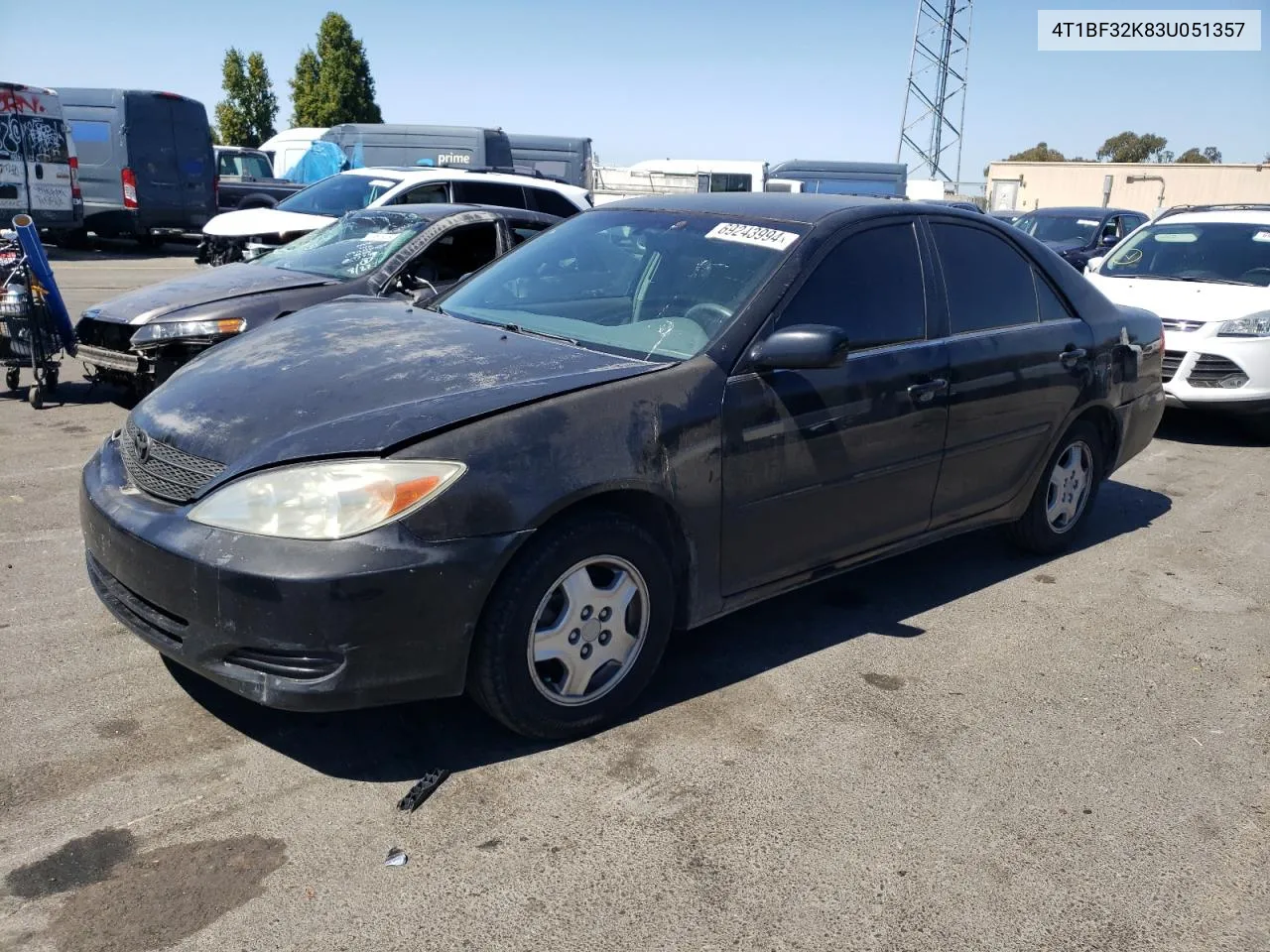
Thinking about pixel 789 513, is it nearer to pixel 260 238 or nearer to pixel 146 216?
pixel 260 238

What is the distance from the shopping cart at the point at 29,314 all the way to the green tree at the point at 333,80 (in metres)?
38.2

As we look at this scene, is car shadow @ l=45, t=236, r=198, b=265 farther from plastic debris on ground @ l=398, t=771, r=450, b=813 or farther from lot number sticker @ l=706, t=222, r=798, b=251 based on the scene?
plastic debris on ground @ l=398, t=771, r=450, b=813

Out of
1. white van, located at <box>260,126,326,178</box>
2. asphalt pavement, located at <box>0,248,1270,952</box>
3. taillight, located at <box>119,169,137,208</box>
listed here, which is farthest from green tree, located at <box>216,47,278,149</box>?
asphalt pavement, located at <box>0,248,1270,952</box>

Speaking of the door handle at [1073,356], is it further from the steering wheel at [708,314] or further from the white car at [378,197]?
the white car at [378,197]

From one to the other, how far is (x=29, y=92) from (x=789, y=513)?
1760 cm

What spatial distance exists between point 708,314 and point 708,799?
1657 mm

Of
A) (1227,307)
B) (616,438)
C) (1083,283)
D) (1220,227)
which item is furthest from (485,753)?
(1220,227)

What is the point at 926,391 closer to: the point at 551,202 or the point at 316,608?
the point at 316,608

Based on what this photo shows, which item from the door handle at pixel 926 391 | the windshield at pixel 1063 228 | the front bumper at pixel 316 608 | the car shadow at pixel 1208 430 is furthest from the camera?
the windshield at pixel 1063 228

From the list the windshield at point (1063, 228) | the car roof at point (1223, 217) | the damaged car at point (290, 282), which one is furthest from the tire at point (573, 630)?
the windshield at point (1063, 228)

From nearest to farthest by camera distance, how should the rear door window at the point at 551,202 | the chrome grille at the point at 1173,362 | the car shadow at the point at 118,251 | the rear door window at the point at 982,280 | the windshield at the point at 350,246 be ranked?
the rear door window at the point at 982,280 < the windshield at the point at 350,246 < the chrome grille at the point at 1173,362 < the rear door window at the point at 551,202 < the car shadow at the point at 118,251

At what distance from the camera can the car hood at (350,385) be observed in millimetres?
3076

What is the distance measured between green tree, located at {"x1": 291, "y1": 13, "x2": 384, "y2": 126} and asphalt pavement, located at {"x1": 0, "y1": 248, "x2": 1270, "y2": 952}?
42.4 meters

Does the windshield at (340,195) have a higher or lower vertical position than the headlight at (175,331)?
higher
